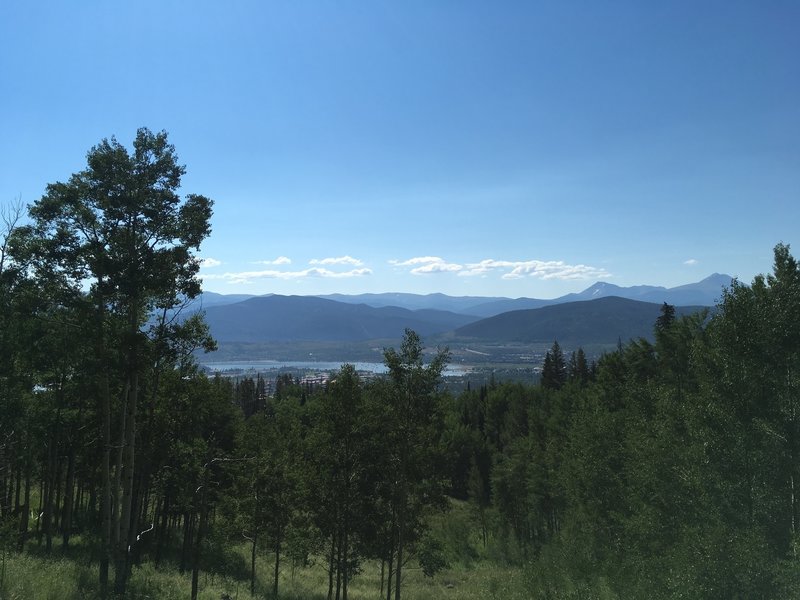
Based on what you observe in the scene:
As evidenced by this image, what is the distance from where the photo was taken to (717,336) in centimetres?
1856

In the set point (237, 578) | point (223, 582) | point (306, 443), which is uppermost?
point (306, 443)

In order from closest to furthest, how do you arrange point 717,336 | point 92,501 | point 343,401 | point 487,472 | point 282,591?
1. point 717,336
2. point 343,401
3. point 282,591
4. point 92,501
5. point 487,472

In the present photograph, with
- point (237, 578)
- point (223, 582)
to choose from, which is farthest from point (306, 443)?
point (237, 578)

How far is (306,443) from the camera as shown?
24.8 m

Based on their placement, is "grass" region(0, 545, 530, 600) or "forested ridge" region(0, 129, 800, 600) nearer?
"grass" region(0, 545, 530, 600)

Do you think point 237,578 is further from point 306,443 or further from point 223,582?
point 306,443

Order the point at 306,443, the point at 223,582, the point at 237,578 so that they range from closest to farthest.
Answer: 1. the point at 306,443
2. the point at 223,582
3. the point at 237,578

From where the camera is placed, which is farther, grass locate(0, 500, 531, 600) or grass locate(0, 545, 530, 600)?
grass locate(0, 500, 531, 600)

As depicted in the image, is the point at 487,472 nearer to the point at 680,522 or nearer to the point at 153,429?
the point at 680,522

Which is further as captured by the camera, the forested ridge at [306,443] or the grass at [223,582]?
the forested ridge at [306,443]

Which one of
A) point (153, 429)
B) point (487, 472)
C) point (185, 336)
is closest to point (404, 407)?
point (185, 336)

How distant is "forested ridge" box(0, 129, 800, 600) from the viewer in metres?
16.0

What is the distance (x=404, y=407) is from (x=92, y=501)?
25421 mm

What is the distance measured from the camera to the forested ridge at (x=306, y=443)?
52.5 feet
